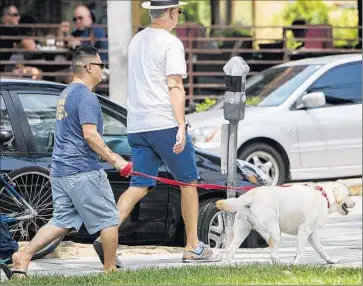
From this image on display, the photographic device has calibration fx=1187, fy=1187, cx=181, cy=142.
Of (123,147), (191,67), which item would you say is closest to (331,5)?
(191,67)

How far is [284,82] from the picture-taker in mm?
16172

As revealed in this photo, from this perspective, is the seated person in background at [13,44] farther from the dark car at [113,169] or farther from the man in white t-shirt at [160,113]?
the man in white t-shirt at [160,113]

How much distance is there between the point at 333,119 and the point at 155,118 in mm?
6882

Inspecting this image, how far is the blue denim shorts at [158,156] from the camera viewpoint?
368 inches

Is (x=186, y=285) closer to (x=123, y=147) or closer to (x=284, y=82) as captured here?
(x=123, y=147)

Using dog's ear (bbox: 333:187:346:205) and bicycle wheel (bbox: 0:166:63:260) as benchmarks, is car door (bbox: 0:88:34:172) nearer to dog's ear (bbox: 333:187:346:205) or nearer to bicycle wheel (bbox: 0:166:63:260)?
bicycle wheel (bbox: 0:166:63:260)

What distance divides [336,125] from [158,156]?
6.76m

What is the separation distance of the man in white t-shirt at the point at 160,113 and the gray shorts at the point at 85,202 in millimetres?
689

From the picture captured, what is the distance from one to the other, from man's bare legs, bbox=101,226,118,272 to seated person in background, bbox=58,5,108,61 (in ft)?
32.4

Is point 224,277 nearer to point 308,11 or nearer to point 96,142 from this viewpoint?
point 96,142

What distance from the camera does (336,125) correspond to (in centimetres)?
1588

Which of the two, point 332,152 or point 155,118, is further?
point 332,152

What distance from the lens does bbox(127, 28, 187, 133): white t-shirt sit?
30.6ft

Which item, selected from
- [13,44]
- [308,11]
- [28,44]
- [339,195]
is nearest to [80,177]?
[339,195]
